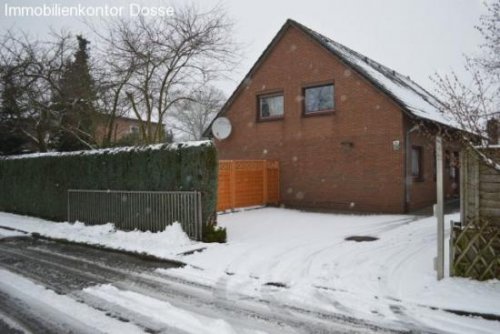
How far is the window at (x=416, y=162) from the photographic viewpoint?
48.5ft

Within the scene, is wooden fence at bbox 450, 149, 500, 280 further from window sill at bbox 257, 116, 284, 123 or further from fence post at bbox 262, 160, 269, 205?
window sill at bbox 257, 116, 284, 123

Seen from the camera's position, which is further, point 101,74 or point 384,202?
point 101,74

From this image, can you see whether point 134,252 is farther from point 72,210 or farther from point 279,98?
point 279,98

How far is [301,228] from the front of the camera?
35.0ft

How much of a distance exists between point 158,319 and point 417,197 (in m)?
12.5

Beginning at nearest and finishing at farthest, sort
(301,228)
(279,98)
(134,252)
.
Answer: (134,252) → (301,228) → (279,98)

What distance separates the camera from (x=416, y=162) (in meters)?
15.1

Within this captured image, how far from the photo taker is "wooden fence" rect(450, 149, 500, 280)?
5.35 m

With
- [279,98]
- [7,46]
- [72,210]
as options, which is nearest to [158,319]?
[72,210]

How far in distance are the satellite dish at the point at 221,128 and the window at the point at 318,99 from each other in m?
3.82

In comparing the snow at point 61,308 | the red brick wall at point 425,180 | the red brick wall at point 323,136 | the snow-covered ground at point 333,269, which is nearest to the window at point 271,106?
the red brick wall at point 323,136

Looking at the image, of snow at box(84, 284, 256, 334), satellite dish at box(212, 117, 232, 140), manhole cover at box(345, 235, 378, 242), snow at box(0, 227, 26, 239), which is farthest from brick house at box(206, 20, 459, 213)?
snow at box(84, 284, 256, 334)

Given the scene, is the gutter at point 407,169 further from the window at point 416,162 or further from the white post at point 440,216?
the white post at point 440,216

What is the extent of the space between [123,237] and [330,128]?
8.92m
